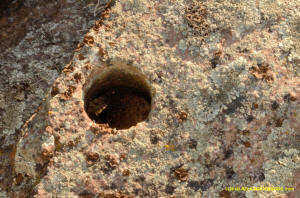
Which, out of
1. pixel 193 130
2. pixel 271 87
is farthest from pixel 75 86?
pixel 271 87

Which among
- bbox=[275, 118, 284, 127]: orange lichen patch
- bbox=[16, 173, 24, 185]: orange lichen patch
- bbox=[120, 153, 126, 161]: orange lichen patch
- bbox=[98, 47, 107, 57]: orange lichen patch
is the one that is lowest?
bbox=[16, 173, 24, 185]: orange lichen patch

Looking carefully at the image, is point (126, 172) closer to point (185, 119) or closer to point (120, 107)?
→ point (185, 119)

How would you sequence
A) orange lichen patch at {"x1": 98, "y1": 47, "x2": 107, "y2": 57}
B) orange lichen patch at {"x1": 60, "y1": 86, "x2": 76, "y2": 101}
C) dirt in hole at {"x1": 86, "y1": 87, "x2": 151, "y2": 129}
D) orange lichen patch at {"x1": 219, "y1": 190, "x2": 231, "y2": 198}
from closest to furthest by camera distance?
1. orange lichen patch at {"x1": 219, "y1": 190, "x2": 231, "y2": 198}
2. orange lichen patch at {"x1": 60, "y1": 86, "x2": 76, "y2": 101}
3. orange lichen patch at {"x1": 98, "y1": 47, "x2": 107, "y2": 57}
4. dirt in hole at {"x1": 86, "y1": 87, "x2": 151, "y2": 129}

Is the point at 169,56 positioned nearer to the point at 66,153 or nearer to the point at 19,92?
the point at 66,153

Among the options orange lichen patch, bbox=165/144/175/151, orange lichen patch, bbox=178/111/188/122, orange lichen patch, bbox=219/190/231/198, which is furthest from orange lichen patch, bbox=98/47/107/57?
orange lichen patch, bbox=219/190/231/198

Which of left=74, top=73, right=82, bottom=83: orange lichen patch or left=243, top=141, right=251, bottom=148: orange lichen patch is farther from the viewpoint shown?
left=74, top=73, right=82, bottom=83: orange lichen patch

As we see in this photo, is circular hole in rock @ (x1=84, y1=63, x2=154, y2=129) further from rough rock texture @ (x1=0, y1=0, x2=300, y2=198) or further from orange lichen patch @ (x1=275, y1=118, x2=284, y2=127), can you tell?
orange lichen patch @ (x1=275, y1=118, x2=284, y2=127)

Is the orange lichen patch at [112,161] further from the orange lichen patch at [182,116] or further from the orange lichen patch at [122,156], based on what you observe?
the orange lichen patch at [182,116]
